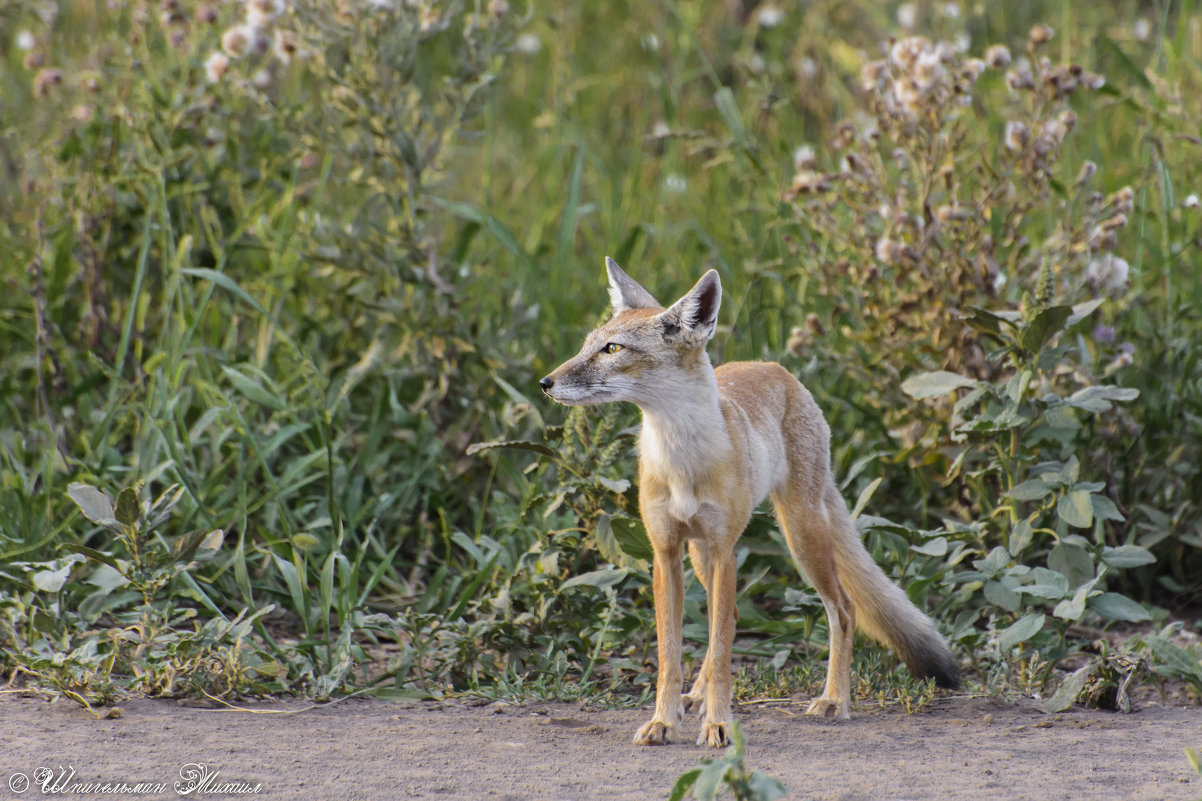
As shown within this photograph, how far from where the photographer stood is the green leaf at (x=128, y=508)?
3.26 metres

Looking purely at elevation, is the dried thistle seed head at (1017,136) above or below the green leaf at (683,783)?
above

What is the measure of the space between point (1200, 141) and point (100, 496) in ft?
13.8

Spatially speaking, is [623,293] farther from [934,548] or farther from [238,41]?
[238,41]

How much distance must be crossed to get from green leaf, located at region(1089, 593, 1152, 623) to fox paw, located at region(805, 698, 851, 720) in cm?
82

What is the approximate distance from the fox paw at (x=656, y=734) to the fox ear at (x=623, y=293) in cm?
121

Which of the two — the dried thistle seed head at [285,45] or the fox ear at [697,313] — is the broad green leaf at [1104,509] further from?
the dried thistle seed head at [285,45]

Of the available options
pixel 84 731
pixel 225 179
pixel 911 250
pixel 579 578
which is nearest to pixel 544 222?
pixel 225 179

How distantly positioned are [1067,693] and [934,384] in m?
1.04

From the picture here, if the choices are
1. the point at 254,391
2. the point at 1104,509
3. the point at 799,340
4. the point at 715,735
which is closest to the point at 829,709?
the point at 715,735

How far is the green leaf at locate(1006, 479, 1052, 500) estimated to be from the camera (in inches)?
147

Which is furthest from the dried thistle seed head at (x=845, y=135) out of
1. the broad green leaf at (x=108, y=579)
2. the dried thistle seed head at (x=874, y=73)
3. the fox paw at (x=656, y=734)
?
the broad green leaf at (x=108, y=579)

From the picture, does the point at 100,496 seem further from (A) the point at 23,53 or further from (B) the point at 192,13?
(A) the point at 23,53

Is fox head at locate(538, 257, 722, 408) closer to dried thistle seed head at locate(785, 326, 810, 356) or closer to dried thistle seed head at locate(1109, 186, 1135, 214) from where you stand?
dried thistle seed head at locate(785, 326, 810, 356)

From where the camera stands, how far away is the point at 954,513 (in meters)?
4.62
